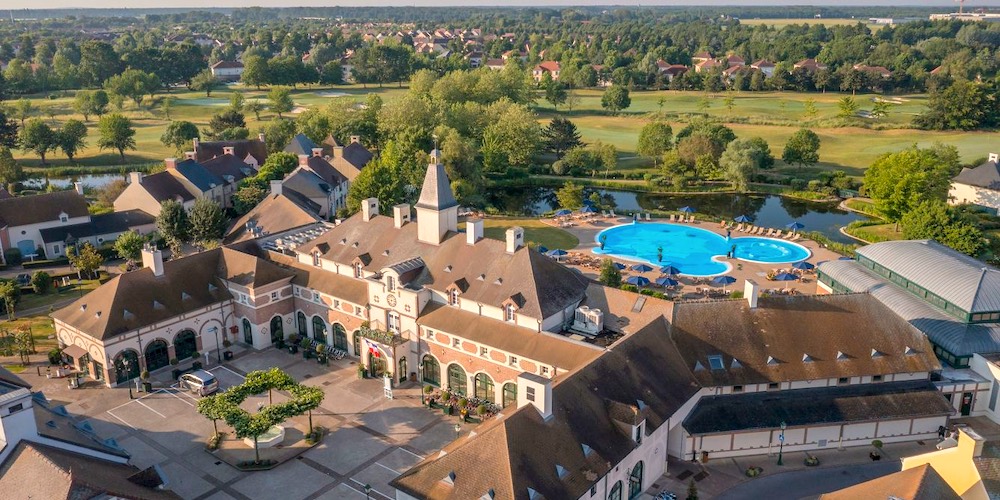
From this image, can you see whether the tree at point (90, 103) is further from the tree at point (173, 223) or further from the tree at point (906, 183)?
the tree at point (906, 183)

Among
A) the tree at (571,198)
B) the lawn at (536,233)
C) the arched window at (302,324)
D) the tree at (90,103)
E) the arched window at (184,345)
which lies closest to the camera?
the arched window at (184,345)

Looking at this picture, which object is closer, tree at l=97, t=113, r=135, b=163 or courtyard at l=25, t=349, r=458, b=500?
courtyard at l=25, t=349, r=458, b=500

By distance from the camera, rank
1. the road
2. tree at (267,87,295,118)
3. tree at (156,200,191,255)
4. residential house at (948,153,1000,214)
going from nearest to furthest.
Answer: the road → tree at (156,200,191,255) → residential house at (948,153,1000,214) → tree at (267,87,295,118)

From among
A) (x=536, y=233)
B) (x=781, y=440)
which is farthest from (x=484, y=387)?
(x=536, y=233)

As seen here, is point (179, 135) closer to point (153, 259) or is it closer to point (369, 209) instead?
point (153, 259)

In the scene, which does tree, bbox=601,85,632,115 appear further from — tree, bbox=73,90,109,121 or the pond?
tree, bbox=73,90,109,121

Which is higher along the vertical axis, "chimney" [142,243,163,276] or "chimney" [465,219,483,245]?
"chimney" [465,219,483,245]

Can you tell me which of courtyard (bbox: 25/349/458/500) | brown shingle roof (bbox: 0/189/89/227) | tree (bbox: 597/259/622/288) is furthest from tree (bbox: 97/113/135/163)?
tree (bbox: 597/259/622/288)

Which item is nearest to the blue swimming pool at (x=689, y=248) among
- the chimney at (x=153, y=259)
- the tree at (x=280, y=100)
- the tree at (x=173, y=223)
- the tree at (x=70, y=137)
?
the tree at (x=173, y=223)
